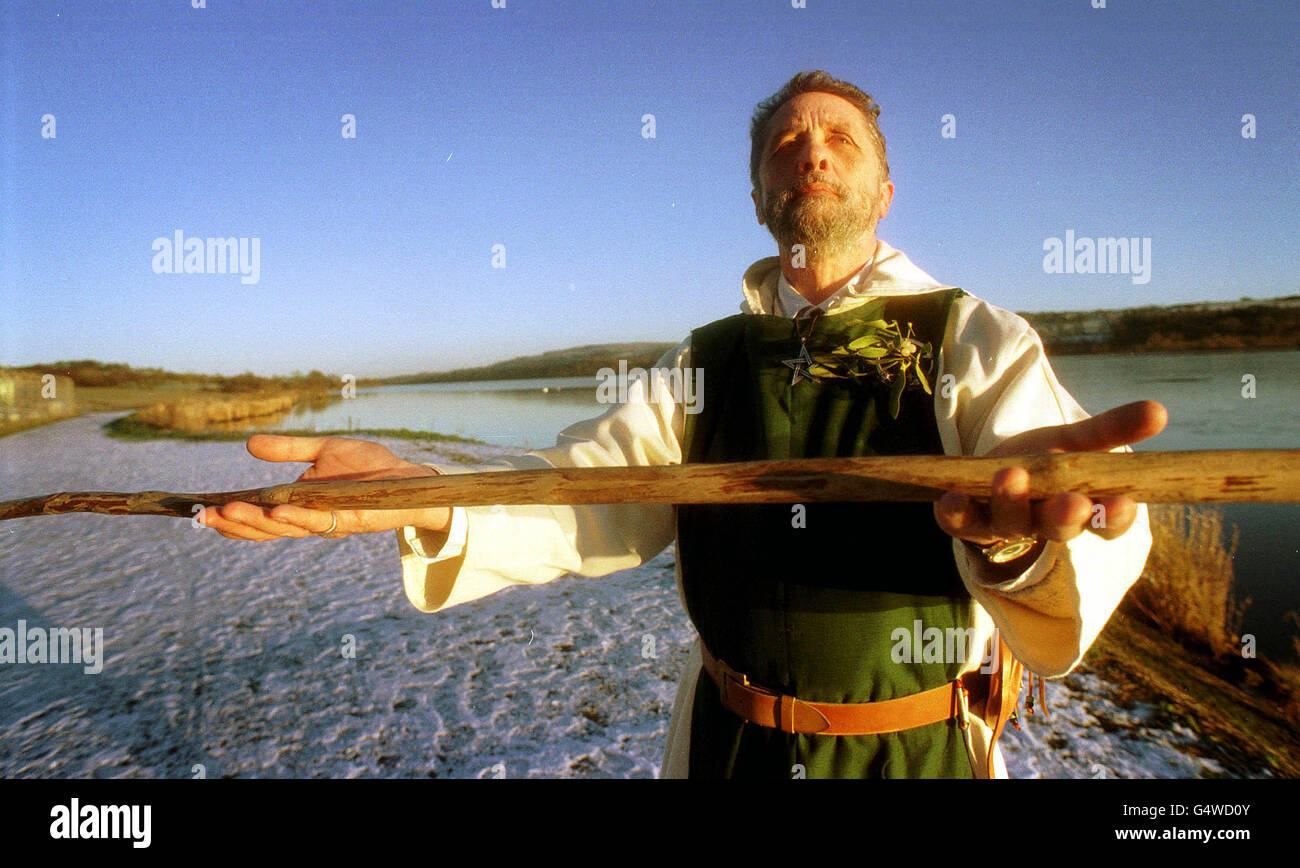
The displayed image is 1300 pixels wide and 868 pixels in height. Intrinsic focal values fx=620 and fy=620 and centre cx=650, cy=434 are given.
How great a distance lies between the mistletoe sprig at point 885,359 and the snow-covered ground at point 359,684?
316 centimetres

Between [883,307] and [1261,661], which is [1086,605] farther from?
[1261,661]

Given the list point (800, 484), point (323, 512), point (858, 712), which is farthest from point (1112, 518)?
point (323, 512)

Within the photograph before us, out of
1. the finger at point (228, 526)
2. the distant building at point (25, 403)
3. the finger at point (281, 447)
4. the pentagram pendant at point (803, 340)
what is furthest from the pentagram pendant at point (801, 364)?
the distant building at point (25, 403)

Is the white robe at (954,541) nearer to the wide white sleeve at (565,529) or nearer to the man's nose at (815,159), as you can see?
the wide white sleeve at (565,529)

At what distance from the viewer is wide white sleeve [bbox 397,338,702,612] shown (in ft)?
6.30

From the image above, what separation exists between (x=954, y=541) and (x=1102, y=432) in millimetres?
596

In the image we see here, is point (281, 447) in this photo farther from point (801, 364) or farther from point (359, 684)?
point (359, 684)

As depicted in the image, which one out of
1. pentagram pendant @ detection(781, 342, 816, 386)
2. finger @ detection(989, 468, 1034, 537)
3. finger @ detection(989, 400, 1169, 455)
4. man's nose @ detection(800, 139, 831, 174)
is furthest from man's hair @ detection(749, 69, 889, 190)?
finger @ detection(989, 468, 1034, 537)

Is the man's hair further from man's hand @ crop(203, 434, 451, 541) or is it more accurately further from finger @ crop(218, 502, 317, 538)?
finger @ crop(218, 502, 317, 538)

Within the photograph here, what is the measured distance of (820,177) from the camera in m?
2.35

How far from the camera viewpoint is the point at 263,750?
14.1 feet

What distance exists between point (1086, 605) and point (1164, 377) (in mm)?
38625
